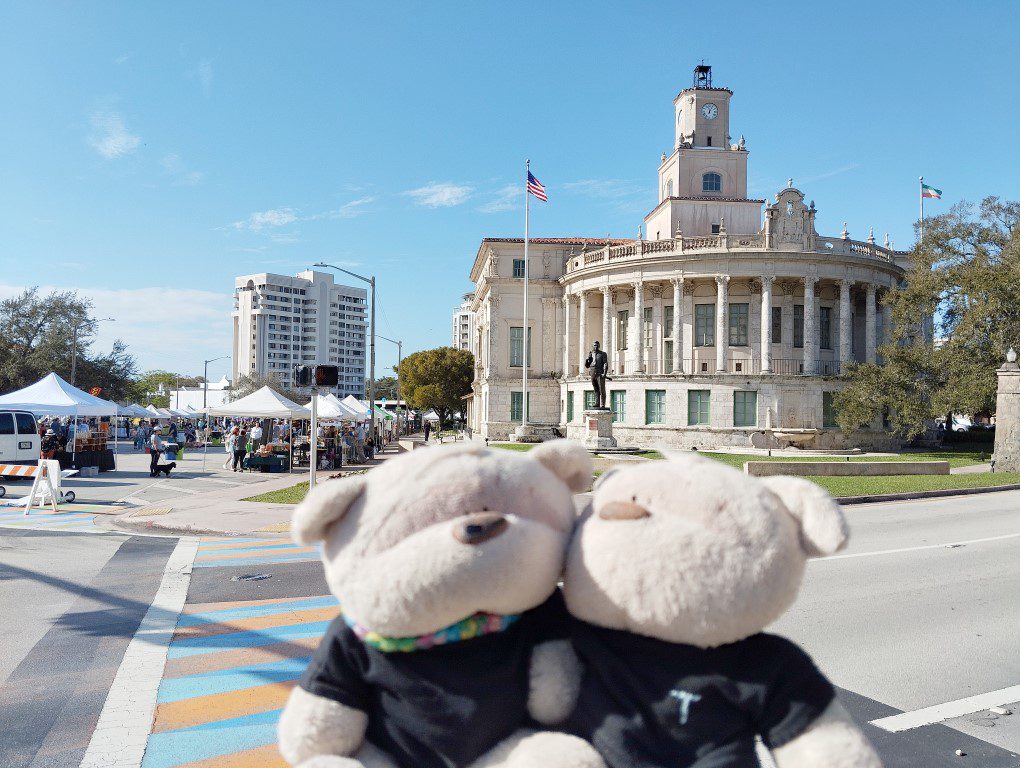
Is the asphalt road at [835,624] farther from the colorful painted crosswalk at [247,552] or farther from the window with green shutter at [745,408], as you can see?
the window with green shutter at [745,408]

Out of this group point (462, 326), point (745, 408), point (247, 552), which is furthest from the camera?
point (462, 326)

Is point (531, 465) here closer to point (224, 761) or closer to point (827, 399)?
point (224, 761)

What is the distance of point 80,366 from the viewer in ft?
156

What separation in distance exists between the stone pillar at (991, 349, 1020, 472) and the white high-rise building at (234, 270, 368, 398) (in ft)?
451

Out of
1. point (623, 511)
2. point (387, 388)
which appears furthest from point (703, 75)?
point (387, 388)

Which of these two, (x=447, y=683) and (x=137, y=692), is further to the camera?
(x=137, y=692)

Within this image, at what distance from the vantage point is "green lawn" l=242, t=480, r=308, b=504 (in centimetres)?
1549

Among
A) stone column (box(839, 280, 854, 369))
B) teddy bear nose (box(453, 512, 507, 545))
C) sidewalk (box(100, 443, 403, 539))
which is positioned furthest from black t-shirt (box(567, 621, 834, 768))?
stone column (box(839, 280, 854, 369))

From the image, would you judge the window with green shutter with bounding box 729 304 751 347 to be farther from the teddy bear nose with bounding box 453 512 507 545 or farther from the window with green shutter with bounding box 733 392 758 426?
the teddy bear nose with bounding box 453 512 507 545

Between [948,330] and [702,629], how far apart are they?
44.4 metres

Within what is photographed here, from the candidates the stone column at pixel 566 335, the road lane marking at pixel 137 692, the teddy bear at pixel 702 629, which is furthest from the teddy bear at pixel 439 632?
the stone column at pixel 566 335

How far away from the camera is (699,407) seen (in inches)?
1561

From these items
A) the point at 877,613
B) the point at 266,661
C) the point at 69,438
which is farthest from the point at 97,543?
the point at 69,438

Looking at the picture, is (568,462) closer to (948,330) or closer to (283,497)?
(283,497)
